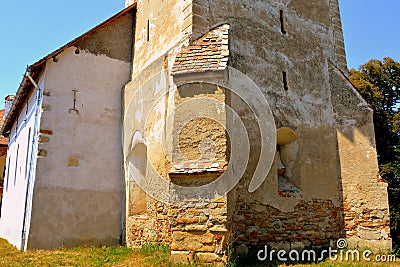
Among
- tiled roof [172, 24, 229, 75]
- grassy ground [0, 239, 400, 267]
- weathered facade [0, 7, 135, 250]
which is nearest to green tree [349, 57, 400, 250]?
grassy ground [0, 239, 400, 267]

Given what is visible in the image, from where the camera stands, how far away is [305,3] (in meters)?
11.0

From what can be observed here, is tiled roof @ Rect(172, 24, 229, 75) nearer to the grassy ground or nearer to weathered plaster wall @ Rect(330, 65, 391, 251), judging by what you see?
the grassy ground

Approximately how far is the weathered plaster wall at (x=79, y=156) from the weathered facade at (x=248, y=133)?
0.62 m

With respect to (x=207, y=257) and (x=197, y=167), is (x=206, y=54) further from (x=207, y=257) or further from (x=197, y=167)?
(x=207, y=257)

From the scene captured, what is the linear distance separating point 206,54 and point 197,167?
251 centimetres

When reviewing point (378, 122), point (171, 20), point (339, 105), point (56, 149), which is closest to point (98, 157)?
point (56, 149)

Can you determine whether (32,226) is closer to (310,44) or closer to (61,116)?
(61,116)

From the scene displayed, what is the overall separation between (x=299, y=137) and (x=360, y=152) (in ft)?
6.11

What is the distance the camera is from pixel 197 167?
7.08m

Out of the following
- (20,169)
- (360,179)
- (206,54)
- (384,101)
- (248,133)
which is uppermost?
(384,101)

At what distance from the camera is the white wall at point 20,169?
10.2m

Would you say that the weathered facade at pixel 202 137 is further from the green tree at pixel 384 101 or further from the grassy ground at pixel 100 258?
the green tree at pixel 384 101

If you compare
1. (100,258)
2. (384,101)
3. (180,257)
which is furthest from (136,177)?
(384,101)

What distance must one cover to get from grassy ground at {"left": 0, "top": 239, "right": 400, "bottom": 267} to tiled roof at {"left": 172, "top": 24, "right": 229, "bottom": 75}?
3.95 meters
